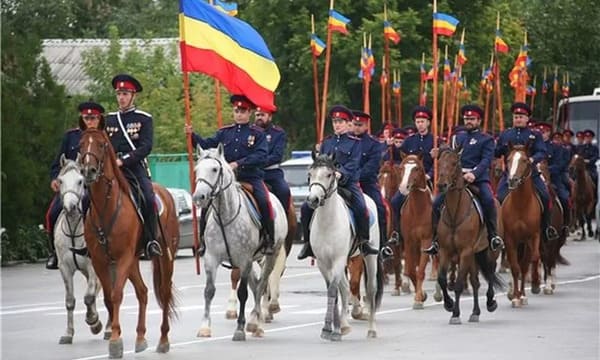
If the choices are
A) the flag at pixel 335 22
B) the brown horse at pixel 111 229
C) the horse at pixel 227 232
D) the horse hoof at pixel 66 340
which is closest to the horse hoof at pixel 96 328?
the horse hoof at pixel 66 340

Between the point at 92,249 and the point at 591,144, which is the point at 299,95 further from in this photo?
the point at 92,249

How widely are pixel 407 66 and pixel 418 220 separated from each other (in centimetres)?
3177

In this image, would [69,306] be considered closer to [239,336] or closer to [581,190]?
[239,336]

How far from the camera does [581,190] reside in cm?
4172

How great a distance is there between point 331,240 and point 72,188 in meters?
3.22

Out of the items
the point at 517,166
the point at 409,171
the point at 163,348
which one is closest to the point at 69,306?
the point at 163,348

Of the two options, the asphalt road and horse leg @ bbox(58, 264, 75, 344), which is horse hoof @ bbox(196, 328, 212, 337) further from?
horse leg @ bbox(58, 264, 75, 344)

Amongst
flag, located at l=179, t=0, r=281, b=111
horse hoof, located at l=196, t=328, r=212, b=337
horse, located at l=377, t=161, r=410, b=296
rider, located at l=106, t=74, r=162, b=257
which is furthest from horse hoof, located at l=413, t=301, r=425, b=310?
rider, located at l=106, t=74, r=162, b=257

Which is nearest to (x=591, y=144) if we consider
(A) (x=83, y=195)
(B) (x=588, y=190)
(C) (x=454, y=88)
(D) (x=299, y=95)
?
(B) (x=588, y=190)

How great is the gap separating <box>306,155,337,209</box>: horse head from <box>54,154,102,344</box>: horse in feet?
7.93

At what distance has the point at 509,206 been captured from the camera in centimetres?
2400

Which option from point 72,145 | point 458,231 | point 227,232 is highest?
point 72,145

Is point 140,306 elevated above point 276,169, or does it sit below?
below

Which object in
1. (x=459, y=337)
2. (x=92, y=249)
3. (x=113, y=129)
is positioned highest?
(x=113, y=129)
